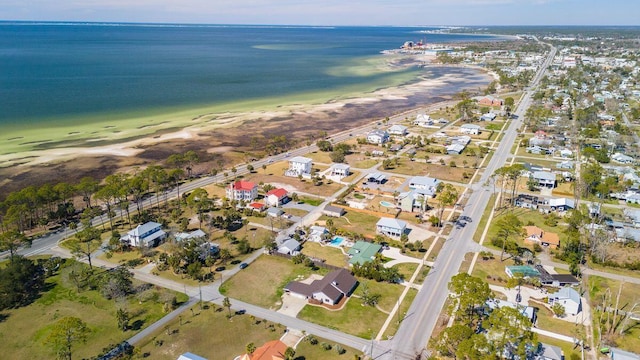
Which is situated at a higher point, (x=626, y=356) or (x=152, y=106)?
(x=152, y=106)

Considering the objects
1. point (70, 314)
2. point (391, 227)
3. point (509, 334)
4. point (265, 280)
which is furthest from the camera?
point (391, 227)

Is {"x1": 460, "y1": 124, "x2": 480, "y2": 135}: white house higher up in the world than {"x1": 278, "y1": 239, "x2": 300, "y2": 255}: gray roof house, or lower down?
higher up

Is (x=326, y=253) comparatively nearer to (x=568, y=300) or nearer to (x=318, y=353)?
(x=318, y=353)

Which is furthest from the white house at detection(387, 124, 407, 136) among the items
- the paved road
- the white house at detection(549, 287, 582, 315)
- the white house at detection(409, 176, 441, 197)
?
the white house at detection(549, 287, 582, 315)

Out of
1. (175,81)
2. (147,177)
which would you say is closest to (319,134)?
A: (147,177)

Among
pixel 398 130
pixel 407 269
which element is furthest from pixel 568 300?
pixel 398 130

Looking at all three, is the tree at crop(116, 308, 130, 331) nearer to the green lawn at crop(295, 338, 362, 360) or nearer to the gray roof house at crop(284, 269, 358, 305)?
the gray roof house at crop(284, 269, 358, 305)

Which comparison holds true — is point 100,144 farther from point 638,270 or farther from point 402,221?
point 638,270
